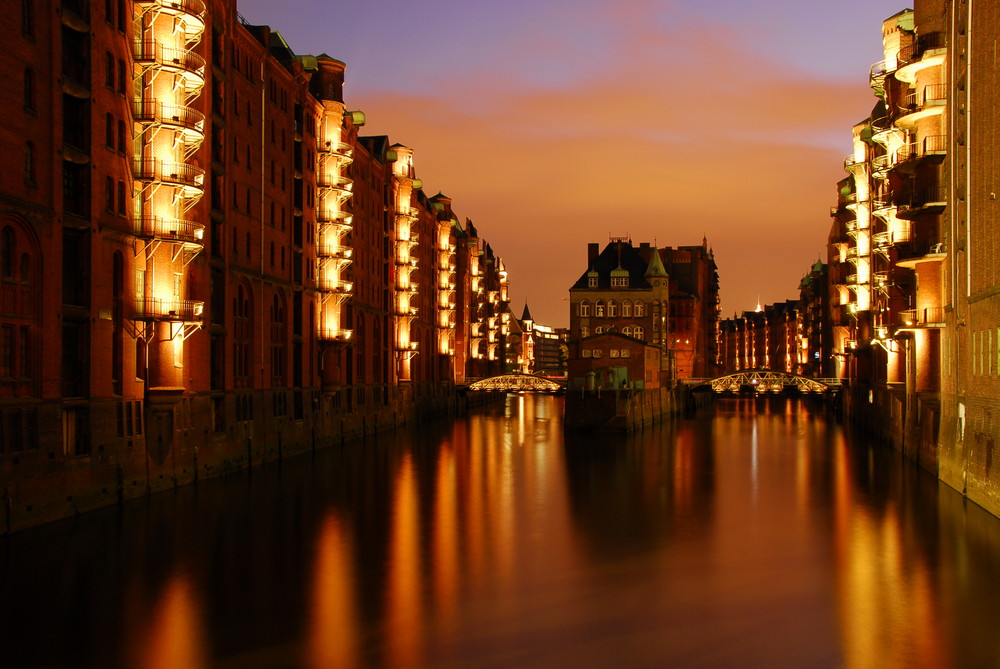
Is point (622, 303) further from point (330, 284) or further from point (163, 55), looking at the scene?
point (163, 55)

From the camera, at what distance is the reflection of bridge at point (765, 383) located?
318 feet

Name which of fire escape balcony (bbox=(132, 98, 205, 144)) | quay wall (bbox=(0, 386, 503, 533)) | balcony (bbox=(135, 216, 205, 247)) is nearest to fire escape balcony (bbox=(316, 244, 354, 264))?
quay wall (bbox=(0, 386, 503, 533))

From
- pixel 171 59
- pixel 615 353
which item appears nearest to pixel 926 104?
pixel 171 59

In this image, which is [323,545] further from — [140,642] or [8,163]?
[8,163]

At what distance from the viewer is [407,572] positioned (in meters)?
24.9

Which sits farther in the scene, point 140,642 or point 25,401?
point 25,401

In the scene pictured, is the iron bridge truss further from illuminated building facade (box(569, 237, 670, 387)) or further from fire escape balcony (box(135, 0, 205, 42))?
fire escape balcony (box(135, 0, 205, 42))

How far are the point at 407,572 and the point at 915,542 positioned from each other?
1513cm

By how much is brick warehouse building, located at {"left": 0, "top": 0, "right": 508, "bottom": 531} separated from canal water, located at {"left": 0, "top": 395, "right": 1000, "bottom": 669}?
2540 mm

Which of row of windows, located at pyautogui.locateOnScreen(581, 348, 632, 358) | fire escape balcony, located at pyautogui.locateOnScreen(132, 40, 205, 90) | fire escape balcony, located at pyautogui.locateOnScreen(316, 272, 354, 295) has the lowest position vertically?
row of windows, located at pyautogui.locateOnScreen(581, 348, 632, 358)

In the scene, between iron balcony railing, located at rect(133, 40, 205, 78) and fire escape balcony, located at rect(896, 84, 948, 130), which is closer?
iron balcony railing, located at rect(133, 40, 205, 78)

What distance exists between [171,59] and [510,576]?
2191 centimetres

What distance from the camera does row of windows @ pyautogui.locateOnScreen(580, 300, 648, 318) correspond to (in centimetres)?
9562

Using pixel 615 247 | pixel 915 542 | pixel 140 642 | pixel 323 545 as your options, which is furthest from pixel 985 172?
pixel 615 247
